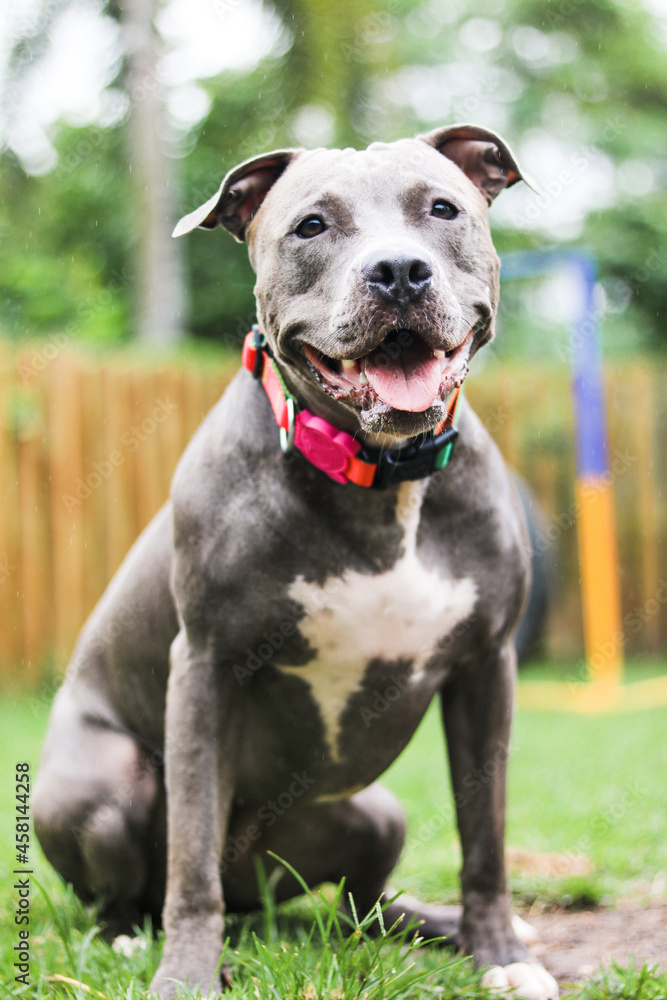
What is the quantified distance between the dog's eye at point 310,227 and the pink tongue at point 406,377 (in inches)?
12.0

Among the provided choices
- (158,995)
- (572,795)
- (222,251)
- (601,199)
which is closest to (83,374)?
(572,795)

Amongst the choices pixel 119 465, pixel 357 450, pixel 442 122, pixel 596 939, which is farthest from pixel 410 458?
pixel 442 122

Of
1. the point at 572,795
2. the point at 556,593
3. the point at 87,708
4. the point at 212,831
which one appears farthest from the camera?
the point at 556,593

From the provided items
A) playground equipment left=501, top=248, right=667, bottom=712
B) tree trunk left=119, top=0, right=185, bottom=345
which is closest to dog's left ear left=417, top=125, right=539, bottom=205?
playground equipment left=501, top=248, right=667, bottom=712

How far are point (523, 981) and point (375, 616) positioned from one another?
829 millimetres

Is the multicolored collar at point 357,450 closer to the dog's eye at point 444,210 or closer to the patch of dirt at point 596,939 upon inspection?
the dog's eye at point 444,210

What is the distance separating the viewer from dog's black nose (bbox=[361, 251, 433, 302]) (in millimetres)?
1905

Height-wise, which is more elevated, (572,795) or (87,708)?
(87,708)

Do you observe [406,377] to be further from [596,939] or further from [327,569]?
[596,939]

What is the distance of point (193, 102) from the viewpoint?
1602 centimetres

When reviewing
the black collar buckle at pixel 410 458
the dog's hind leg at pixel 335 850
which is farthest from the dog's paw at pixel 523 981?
the black collar buckle at pixel 410 458

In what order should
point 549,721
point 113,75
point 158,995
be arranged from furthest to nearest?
point 113,75 → point 549,721 → point 158,995

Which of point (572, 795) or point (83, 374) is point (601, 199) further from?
point (572, 795)

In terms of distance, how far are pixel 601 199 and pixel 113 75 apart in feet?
25.0
